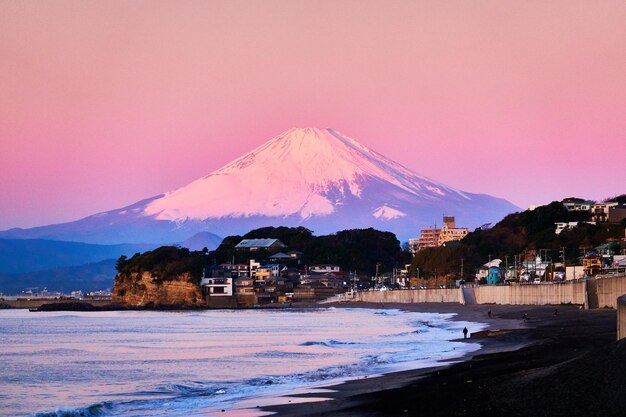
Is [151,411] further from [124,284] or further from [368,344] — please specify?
[124,284]

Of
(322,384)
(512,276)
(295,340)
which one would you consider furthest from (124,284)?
(322,384)

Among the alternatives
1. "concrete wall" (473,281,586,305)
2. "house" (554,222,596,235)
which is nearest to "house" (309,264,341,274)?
"house" (554,222,596,235)

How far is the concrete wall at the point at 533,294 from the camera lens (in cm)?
6555

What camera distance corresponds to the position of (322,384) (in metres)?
25.6

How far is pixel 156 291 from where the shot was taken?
172m

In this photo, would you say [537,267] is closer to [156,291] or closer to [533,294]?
[533,294]

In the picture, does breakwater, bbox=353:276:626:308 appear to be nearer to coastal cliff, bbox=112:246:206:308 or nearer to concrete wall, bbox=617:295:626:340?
concrete wall, bbox=617:295:626:340

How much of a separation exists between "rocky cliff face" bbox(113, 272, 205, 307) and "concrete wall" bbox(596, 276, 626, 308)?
118 m

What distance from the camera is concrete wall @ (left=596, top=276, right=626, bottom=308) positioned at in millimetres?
44969

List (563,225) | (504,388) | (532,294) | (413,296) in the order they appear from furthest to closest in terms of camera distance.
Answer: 1. (563,225)
2. (413,296)
3. (532,294)
4. (504,388)

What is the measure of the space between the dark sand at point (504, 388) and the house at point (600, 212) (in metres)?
121

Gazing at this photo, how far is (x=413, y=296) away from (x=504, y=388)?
112 meters

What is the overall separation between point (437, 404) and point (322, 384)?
26.4ft

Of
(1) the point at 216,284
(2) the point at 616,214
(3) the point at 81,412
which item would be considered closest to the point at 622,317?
(3) the point at 81,412
